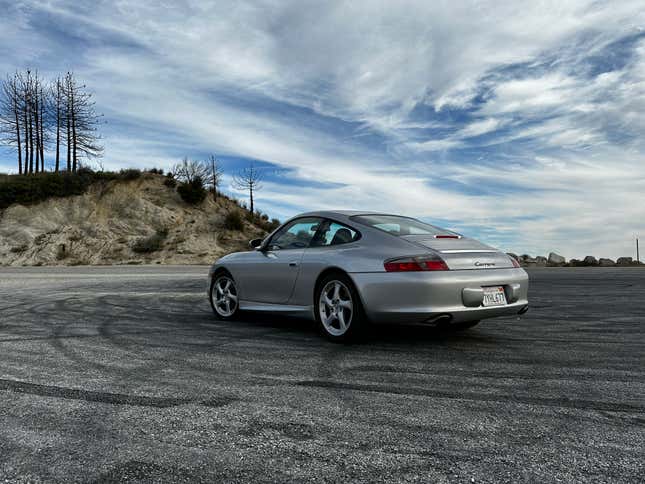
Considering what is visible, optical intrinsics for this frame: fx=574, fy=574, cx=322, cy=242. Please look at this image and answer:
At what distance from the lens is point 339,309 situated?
236 inches

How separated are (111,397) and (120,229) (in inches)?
1348

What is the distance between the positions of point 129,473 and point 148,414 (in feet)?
3.04

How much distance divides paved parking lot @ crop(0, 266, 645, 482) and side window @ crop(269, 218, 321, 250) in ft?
3.50

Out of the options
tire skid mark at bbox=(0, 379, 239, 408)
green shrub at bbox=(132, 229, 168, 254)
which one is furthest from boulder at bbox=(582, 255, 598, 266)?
tire skid mark at bbox=(0, 379, 239, 408)

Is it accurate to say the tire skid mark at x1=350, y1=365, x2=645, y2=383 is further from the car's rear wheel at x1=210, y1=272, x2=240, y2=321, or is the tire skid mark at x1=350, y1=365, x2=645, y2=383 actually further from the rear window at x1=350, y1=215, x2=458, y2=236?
the car's rear wheel at x1=210, y1=272, x2=240, y2=321

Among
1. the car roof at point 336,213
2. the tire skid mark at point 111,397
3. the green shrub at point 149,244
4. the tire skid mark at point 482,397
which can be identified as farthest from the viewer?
the green shrub at point 149,244

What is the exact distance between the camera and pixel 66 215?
122ft

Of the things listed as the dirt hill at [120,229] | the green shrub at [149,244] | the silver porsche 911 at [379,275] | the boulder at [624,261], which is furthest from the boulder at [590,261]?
the silver porsche 911 at [379,275]

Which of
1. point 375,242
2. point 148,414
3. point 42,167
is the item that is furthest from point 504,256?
point 42,167

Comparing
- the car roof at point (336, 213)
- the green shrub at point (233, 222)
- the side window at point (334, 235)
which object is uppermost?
the green shrub at point (233, 222)

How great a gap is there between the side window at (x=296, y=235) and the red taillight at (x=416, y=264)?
4.77ft

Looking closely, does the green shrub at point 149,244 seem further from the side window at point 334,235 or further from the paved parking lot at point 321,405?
the side window at point 334,235

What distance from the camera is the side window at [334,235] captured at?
618cm

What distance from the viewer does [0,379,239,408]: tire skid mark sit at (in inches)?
148
